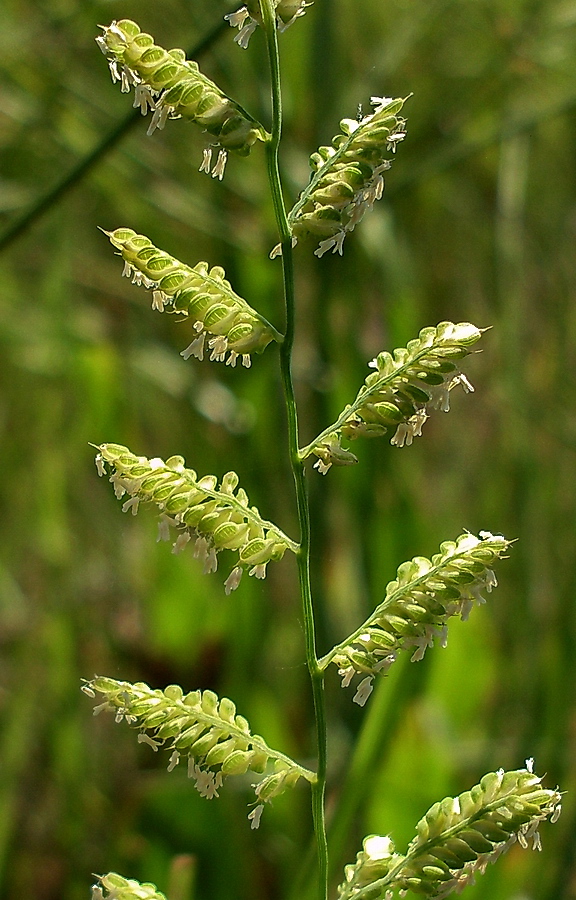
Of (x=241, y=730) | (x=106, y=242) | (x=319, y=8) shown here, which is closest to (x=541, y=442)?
(x=106, y=242)

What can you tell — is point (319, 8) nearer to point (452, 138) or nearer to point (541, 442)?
point (452, 138)

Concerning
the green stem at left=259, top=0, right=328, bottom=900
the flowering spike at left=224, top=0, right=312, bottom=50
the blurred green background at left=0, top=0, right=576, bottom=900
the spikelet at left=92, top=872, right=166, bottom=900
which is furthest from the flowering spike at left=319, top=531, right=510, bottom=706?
the blurred green background at left=0, top=0, right=576, bottom=900

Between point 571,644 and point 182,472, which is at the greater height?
point 571,644

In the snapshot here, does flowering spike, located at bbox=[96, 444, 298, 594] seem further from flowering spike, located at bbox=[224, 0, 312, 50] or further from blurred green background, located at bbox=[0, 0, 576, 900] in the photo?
blurred green background, located at bbox=[0, 0, 576, 900]

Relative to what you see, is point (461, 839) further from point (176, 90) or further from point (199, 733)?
point (176, 90)

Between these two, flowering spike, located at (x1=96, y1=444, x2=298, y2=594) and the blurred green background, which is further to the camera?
the blurred green background

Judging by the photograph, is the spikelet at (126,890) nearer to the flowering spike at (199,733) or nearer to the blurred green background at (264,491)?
the flowering spike at (199,733)
